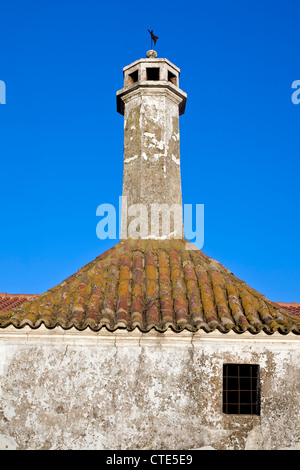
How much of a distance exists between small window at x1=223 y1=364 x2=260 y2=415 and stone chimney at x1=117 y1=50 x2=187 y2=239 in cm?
349

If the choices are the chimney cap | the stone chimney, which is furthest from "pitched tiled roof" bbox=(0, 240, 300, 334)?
the chimney cap

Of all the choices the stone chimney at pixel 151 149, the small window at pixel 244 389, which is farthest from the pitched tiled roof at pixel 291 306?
the small window at pixel 244 389

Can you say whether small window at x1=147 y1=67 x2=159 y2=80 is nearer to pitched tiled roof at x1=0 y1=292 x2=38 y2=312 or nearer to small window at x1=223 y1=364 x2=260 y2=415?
pitched tiled roof at x1=0 y1=292 x2=38 y2=312

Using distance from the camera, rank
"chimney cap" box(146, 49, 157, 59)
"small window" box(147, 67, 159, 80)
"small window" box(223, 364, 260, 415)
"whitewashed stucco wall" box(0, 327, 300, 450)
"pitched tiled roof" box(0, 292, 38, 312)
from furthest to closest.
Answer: "pitched tiled roof" box(0, 292, 38, 312) < "chimney cap" box(146, 49, 157, 59) < "small window" box(147, 67, 159, 80) < "small window" box(223, 364, 260, 415) < "whitewashed stucco wall" box(0, 327, 300, 450)

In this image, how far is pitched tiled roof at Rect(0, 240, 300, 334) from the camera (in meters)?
6.59

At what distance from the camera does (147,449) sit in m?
6.53

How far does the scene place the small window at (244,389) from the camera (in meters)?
6.90

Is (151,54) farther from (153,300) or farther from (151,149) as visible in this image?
(153,300)

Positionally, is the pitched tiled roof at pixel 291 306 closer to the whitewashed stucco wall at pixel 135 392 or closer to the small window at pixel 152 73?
the whitewashed stucco wall at pixel 135 392

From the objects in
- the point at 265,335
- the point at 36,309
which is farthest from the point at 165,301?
the point at 36,309

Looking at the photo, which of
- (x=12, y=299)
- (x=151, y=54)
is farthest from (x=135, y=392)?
(x=151, y=54)

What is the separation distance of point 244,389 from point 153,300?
217 cm
